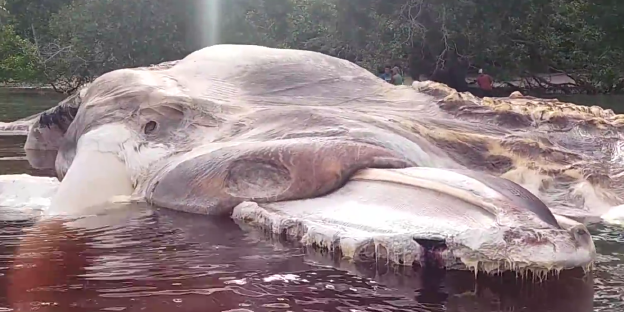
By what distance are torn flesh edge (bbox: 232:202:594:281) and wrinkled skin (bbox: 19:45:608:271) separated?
0.02m

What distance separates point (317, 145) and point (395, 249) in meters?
1.79

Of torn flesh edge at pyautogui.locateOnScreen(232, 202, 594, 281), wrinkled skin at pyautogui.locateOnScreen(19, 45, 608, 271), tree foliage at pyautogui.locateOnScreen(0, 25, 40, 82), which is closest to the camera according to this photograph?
torn flesh edge at pyautogui.locateOnScreen(232, 202, 594, 281)

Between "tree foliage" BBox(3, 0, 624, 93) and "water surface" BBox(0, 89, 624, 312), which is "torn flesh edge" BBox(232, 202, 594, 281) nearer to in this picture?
"water surface" BBox(0, 89, 624, 312)

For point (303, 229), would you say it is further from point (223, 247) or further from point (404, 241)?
point (404, 241)

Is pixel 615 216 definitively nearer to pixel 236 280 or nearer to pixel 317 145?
pixel 317 145

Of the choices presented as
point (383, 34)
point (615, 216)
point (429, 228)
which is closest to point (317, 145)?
point (429, 228)

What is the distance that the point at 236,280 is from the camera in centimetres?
439

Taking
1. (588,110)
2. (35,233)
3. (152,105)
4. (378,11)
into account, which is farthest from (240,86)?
(378,11)

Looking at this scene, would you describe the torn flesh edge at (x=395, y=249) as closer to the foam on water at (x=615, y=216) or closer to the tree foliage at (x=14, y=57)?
the foam on water at (x=615, y=216)

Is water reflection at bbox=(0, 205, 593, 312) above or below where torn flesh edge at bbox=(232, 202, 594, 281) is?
below

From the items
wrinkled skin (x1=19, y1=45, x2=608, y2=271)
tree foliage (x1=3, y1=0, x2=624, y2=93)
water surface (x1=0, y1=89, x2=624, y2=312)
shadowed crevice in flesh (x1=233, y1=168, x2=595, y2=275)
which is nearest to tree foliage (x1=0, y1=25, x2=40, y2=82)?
tree foliage (x1=3, y1=0, x2=624, y2=93)

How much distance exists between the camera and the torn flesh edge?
14.5ft

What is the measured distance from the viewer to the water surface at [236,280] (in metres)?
3.96

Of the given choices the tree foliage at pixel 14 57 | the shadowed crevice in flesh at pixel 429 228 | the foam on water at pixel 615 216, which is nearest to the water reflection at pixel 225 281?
the shadowed crevice in flesh at pixel 429 228
